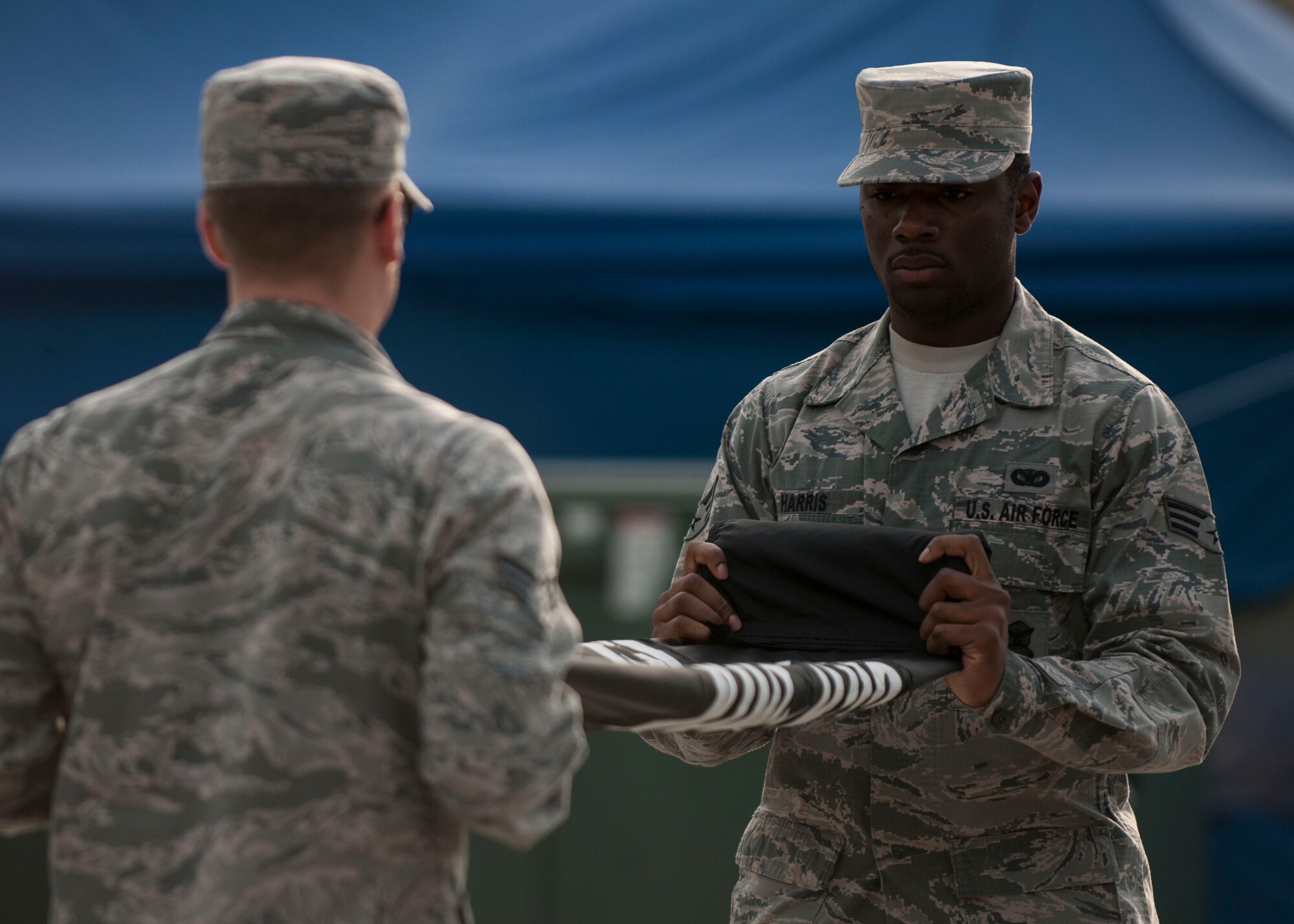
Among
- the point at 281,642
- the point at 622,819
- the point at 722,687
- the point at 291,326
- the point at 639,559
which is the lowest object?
the point at 622,819

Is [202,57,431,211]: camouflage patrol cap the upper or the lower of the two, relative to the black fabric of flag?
upper

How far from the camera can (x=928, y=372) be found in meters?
2.48

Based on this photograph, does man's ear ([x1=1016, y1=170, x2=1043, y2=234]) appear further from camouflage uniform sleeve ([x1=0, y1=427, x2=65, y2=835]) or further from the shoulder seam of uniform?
camouflage uniform sleeve ([x1=0, y1=427, x2=65, y2=835])

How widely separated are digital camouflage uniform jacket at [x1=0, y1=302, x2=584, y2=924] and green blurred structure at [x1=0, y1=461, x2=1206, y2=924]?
2346mm

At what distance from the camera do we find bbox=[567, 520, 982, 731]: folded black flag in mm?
1893

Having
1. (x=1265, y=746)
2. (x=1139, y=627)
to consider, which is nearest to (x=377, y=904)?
(x=1139, y=627)

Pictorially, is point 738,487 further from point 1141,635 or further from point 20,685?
point 20,685

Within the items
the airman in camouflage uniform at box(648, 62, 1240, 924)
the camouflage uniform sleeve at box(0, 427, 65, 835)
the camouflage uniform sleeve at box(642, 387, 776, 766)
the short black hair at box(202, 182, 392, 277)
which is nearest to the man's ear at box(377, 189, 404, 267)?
the short black hair at box(202, 182, 392, 277)

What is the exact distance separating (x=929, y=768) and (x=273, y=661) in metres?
1.15

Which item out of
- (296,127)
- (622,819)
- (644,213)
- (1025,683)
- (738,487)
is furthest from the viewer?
(644,213)

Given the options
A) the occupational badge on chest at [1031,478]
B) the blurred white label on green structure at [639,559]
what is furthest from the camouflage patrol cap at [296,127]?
the blurred white label on green structure at [639,559]

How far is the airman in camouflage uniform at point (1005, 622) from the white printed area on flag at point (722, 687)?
0.54ft

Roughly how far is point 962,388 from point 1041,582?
1.08ft

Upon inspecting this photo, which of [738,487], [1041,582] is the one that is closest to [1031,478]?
[1041,582]
